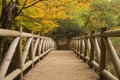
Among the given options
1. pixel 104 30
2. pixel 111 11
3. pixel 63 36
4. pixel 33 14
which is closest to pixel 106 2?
pixel 111 11

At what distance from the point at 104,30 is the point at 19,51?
1926mm

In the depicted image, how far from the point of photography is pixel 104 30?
21.8 feet

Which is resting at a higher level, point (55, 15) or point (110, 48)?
point (55, 15)

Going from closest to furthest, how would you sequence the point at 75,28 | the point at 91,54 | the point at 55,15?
the point at 91,54 < the point at 55,15 < the point at 75,28

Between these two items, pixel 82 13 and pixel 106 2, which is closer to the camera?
pixel 106 2

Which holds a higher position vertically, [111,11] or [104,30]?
[111,11]

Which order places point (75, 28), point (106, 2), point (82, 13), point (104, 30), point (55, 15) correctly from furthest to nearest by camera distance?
1. point (75, 28)
2. point (82, 13)
3. point (106, 2)
4. point (55, 15)
5. point (104, 30)

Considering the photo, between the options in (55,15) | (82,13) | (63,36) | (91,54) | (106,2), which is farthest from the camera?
(63,36)

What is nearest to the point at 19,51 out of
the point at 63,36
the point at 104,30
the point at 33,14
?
the point at 104,30

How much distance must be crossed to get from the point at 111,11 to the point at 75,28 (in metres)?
6.63

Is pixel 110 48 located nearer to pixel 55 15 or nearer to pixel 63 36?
pixel 55 15

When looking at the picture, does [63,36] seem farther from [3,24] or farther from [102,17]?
[3,24]

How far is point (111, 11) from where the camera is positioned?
34844 mm

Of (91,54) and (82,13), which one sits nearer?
(91,54)
